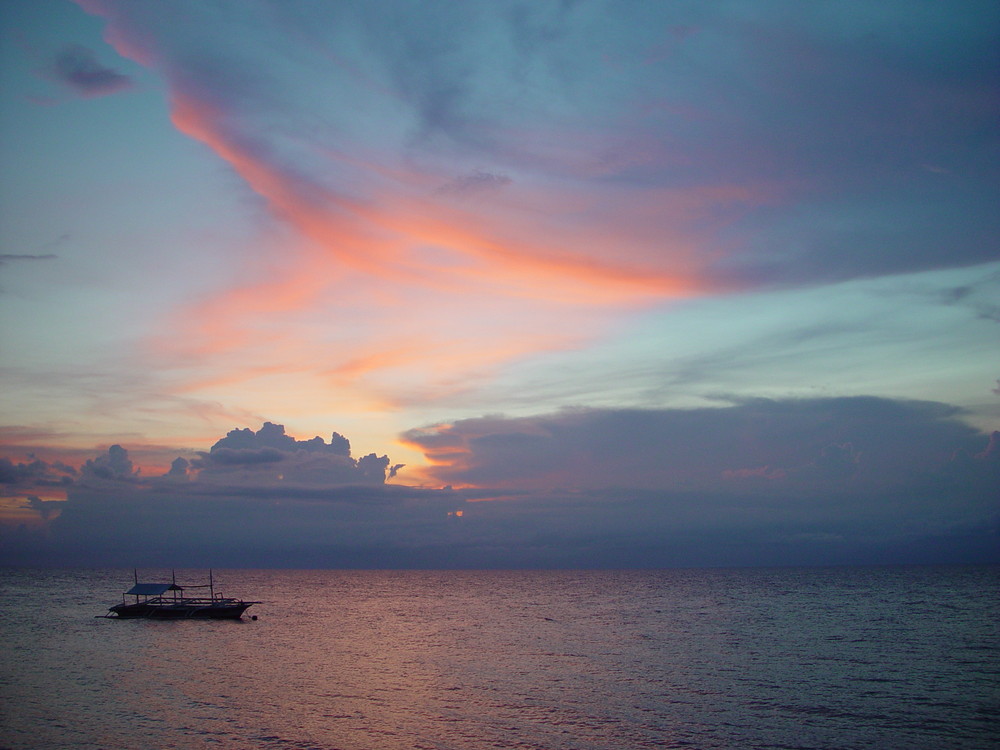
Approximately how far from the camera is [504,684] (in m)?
47.0

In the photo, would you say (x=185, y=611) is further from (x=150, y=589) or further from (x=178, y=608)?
(x=150, y=589)

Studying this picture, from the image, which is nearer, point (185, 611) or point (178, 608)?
point (185, 611)

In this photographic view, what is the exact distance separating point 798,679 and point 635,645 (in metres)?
19.5

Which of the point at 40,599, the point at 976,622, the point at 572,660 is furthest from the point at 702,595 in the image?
the point at 40,599

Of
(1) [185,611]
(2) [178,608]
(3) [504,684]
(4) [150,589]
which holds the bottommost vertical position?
(1) [185,611]

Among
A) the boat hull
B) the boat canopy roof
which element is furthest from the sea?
the boat canopy roof

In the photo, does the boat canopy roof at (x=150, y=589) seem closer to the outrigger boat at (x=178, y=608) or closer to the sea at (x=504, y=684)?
the outrigger boat at (x=178, y=608)

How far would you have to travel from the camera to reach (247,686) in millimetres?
46594

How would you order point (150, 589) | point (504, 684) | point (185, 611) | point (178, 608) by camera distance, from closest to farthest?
1. point (504, 684)
2. point (185, 611)
3. point (178, 608)
4. point (150, 589)

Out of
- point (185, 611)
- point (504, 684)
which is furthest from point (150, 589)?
point (504, 684)

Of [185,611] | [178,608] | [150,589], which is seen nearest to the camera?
[185,611]

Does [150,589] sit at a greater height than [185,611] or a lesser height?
greater

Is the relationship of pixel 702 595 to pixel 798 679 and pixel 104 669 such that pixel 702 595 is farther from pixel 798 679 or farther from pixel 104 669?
pixel 104 669

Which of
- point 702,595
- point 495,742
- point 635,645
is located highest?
point 495,742
